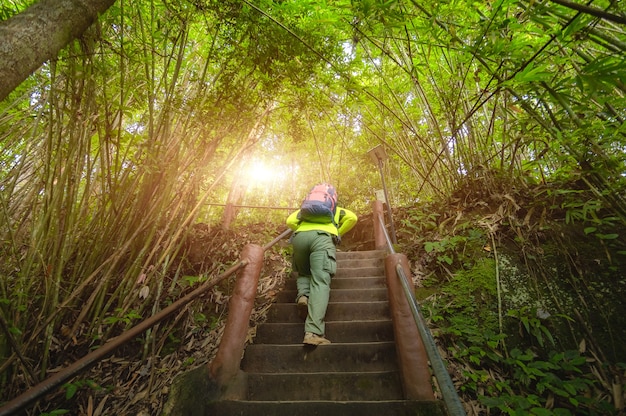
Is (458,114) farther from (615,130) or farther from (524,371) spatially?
(524,371)

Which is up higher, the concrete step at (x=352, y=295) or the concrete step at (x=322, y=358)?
the concrete step at (x=352, y=295)

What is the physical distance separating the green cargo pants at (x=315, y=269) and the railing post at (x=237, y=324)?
0.42m

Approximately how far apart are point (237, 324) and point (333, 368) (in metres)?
0.84

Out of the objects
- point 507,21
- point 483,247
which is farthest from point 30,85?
point 483,247

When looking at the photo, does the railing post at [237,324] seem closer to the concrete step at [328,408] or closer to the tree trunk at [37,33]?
the concrete step at [328,408]

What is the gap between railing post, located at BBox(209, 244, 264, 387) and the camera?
1897mm

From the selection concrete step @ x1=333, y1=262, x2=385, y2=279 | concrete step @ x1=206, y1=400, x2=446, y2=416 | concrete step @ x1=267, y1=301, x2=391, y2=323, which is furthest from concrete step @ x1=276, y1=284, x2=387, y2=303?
concrete step @ x1=206, y1=400, x2=446, y2=416

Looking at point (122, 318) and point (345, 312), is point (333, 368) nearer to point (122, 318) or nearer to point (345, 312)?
point (345, 312)

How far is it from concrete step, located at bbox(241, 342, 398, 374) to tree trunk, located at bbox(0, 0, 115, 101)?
225 centimetres

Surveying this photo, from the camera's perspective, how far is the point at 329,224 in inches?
106

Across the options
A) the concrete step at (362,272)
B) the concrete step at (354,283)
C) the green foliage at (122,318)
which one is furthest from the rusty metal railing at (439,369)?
the green foliage at (122,318)

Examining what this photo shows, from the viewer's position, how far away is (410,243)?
3.62 metres

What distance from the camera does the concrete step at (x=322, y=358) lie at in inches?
85.6

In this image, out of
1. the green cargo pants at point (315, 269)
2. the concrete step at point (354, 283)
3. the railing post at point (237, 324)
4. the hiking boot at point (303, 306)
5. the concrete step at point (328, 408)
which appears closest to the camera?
the concrete step at point (328, 408)
